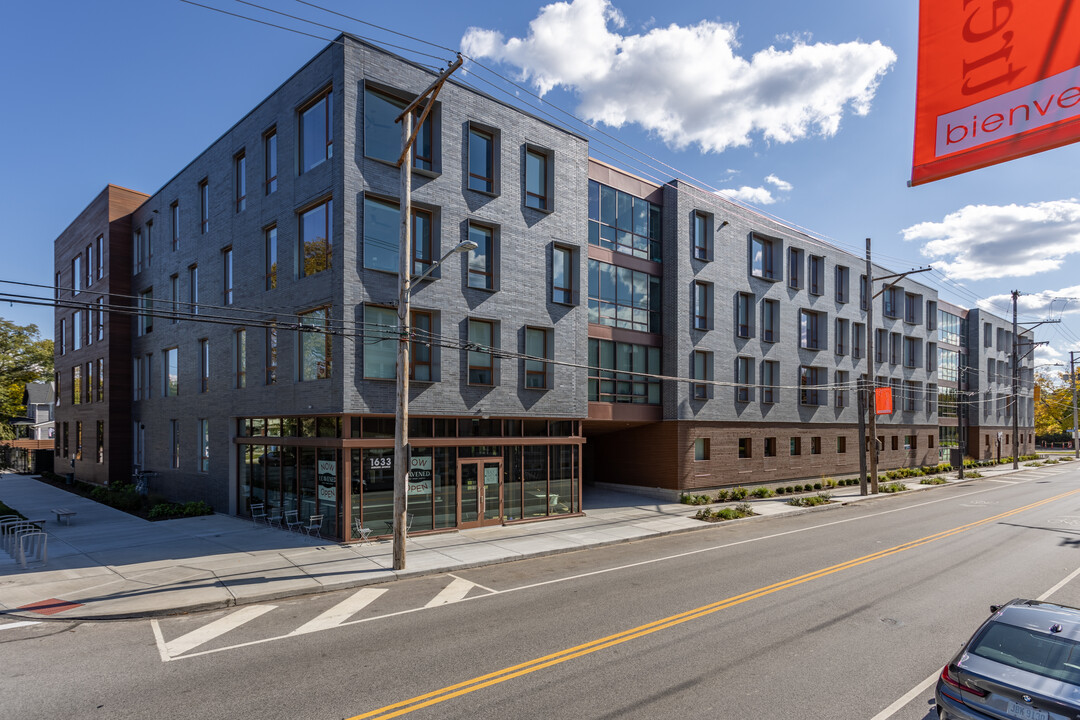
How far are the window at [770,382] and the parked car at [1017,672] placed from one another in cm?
2818

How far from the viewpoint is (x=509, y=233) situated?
21953mm

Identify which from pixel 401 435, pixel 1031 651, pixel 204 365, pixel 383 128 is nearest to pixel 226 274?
pixel 204 365

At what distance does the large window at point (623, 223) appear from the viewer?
89.7 ft

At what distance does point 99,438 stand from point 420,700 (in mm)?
34509

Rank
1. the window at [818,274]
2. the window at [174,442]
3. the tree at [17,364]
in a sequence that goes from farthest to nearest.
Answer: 1. the tree at [17,364]
2. the window at [818,274]
3. the window at [174,442]

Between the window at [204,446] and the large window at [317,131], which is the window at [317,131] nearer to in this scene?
the large window at [317,131]

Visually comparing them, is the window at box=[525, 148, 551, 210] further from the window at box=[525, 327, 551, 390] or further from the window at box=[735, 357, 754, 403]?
the window at box=[735, 357, 754, 403]

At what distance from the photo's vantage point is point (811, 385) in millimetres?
37906

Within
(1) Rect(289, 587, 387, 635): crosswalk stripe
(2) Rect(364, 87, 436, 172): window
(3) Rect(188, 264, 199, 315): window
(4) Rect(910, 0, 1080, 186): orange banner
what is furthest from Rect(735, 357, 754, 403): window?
(3) Rect(188, 264, 199, 315): window

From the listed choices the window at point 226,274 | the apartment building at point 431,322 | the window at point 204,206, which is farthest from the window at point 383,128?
the window at point 204,206

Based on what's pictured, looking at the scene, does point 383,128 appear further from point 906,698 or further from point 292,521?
point 906,698

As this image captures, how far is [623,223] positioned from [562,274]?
249 inches

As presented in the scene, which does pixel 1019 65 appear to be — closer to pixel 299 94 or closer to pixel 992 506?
pixel 299 94

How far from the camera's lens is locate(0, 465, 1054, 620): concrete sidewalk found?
12.3 m
